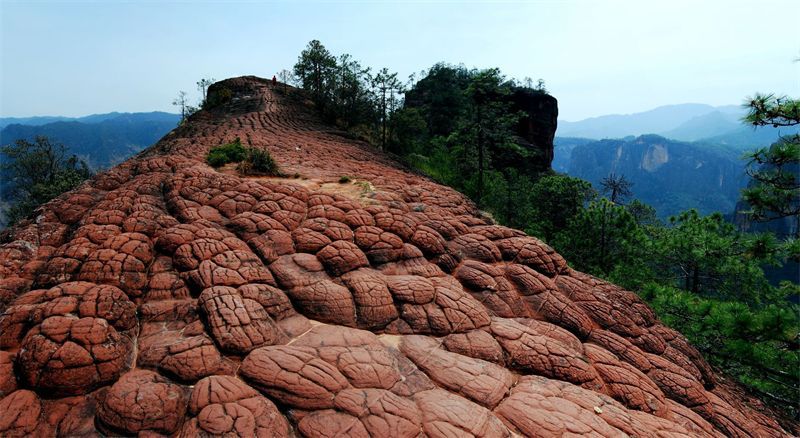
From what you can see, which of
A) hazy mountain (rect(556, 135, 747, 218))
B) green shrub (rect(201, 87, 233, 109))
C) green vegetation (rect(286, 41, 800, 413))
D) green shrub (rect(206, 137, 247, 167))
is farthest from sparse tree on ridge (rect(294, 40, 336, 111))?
hazy mountain (rect(556, 135, 747, 218))

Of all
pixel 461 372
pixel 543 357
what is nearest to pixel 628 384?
pixel 543 357

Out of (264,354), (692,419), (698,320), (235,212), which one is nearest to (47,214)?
(235,212)

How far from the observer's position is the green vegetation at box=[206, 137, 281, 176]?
9354 millimetres

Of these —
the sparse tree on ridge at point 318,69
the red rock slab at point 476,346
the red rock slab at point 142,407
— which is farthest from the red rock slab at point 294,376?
the sparse tree on ridge at point 318,69

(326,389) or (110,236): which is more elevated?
(110,236)

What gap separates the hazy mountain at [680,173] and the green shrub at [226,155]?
158643 millimetres

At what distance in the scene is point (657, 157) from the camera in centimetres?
18762

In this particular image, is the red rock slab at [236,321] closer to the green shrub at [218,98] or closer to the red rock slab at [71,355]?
the red rock slab at [71,355]

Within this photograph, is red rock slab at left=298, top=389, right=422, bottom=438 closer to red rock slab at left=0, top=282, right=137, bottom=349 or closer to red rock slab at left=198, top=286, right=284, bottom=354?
red rock slab at left=198, top=286, right=284, bottom=354

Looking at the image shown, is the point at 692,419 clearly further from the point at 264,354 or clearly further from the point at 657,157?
the point at 657,157

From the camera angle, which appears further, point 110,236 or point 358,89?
point 358,89

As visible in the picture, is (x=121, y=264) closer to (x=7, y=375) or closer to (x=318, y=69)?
(x=7, y=375)

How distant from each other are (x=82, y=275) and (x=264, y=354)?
2742 mm

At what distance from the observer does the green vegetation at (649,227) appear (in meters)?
7.07
